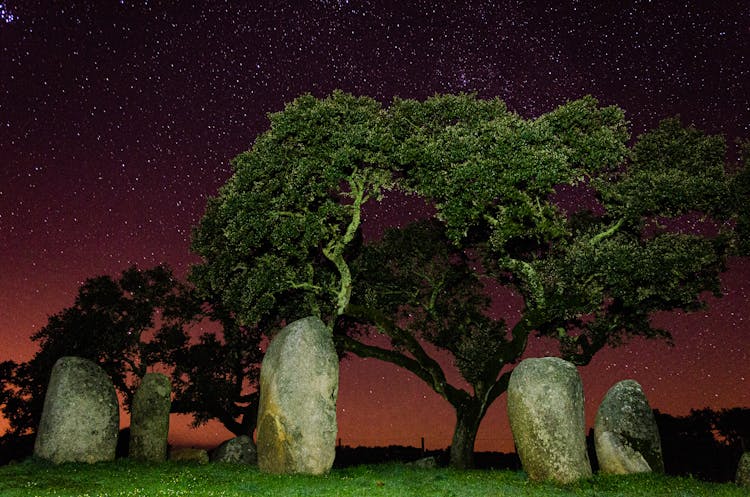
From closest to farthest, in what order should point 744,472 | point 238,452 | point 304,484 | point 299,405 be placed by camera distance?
point 304,484 → point 744,472 → point 299,405 → point 238,452

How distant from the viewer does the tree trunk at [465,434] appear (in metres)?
28.9

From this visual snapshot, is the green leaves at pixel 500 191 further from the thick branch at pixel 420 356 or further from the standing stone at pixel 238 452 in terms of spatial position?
the standing stone at pixel 238 452

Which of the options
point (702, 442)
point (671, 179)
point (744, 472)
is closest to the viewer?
point (744, 472)

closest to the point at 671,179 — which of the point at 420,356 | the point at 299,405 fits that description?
the point at 420,356

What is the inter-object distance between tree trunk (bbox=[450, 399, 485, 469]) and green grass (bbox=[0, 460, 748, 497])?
24.0ft

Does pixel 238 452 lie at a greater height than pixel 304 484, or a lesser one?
greater

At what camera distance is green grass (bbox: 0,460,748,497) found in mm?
16125

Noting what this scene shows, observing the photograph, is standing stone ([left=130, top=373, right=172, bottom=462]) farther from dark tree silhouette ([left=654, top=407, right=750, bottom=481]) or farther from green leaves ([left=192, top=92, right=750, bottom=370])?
dark tree silhouette ([left=654, top=407, right=750, bottom=481])

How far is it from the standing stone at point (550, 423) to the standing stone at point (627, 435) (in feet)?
10.5

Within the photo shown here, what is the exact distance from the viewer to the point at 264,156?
27.5m

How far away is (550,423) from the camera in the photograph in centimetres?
1906

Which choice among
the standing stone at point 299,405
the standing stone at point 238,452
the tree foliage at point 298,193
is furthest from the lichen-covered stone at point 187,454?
the standing stone at point 299,405

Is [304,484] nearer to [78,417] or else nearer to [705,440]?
[78,417]

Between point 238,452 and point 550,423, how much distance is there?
52.1ft
